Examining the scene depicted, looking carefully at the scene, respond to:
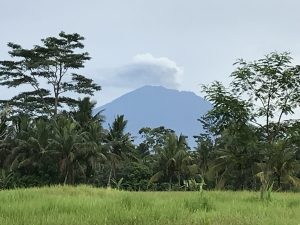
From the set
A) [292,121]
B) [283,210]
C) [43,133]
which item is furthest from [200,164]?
[283,210]

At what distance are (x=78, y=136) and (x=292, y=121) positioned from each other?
25482mm

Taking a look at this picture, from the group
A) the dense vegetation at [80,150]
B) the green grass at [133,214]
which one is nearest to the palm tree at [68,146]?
the dense vegetation at [80,150]

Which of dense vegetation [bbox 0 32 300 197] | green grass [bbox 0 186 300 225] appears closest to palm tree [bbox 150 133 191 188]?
dense vegetation [bbox 0 32 300 197]

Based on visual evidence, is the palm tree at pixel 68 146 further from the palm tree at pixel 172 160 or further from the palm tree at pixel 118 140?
the palm tree at pixel 172 160

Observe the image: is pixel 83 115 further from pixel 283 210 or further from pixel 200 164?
pixel 283 210

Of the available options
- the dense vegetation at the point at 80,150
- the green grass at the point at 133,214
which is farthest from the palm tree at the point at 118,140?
the green grass at the point at 133,214

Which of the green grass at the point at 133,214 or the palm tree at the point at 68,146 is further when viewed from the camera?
the palm tree at the point at 68,146

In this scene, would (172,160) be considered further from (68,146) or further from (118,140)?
(68,146)

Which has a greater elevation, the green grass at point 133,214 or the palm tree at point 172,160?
the palm tree at point 172,160

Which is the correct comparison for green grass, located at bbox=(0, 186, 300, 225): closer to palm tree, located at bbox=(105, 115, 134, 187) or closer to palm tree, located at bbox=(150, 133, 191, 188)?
palm tree, located at bbox=(150, 133, 191, 188)

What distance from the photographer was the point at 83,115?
146ft

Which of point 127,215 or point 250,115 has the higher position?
point 250,115

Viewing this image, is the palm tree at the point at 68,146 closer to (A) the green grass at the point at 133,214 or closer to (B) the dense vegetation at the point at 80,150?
(B) the dense vegetation at the point at 80,150

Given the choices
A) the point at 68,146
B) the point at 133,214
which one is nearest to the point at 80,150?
the point at 68,146
